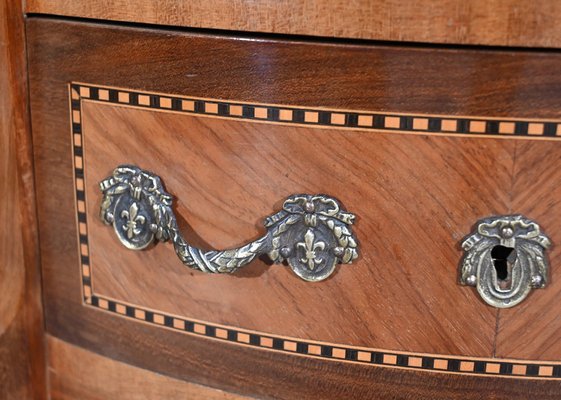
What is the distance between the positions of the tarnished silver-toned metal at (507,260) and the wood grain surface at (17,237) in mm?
291

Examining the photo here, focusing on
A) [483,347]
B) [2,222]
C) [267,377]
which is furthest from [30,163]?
[483,347]

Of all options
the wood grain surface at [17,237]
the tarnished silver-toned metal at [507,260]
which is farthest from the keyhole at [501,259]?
the wood grain surface at [17,237]

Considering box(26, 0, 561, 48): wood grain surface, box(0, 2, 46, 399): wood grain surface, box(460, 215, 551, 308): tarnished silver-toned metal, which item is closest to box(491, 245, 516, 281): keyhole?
box(460, 215, 551, 308): tarnished silver-toned metal

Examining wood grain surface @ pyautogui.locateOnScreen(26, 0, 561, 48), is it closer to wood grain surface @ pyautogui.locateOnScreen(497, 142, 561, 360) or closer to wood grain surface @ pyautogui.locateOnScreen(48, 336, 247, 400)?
wood grain surface @ pyautogui.locateOnScreen(497, 142, 561, 360)

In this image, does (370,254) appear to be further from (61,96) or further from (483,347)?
(61,96)

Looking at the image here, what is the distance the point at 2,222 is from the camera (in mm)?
607

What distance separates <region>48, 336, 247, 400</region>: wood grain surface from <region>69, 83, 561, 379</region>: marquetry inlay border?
0.04 metres

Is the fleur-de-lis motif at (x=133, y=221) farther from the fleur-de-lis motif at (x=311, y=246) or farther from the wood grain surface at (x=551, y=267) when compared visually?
the wood grain surface at (x=551, y=267)

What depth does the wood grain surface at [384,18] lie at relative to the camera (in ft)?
1.50

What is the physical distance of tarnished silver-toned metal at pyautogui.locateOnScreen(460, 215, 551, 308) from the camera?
1.61 ft

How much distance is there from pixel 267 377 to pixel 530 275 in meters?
0.17

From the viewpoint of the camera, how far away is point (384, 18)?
1.55 feet

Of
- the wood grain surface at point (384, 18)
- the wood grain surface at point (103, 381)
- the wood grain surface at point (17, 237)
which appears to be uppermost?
the wood grain surface at point (384, 18)

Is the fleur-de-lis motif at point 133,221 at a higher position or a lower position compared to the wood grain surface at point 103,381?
higher
